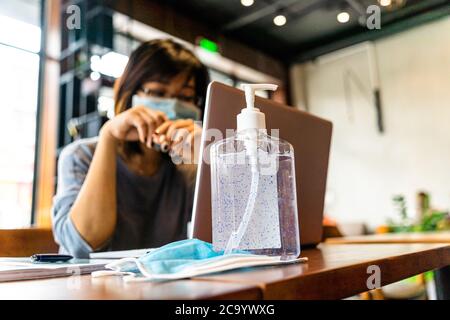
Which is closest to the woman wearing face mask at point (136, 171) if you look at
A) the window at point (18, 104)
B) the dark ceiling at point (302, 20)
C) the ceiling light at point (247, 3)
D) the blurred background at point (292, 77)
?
the blurred background at point (292, 77)

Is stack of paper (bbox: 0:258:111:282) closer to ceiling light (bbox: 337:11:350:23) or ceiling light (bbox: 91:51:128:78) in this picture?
ceiling light (bbox: 91:51:128:78)

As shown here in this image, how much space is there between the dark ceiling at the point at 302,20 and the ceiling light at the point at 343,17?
5 centimetres

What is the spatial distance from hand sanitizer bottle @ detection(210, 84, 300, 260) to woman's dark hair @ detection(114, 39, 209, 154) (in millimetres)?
643

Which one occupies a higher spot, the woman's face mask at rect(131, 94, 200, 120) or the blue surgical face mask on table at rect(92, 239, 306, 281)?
the woman's face mask at rect(131, 94, 200, 120)

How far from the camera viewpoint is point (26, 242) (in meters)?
0.96

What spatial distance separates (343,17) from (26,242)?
451 centimetres

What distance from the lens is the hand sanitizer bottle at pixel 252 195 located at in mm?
531

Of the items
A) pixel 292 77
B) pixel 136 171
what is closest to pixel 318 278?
pixel 136 171

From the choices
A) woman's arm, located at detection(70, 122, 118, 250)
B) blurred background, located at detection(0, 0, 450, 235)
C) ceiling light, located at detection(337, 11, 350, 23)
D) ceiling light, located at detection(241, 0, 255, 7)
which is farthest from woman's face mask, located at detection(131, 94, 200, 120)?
ceiling light, located at detection(337, 11, 350, 23)

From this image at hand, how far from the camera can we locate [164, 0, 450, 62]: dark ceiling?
174 inches

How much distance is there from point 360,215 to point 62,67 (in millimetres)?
3704
